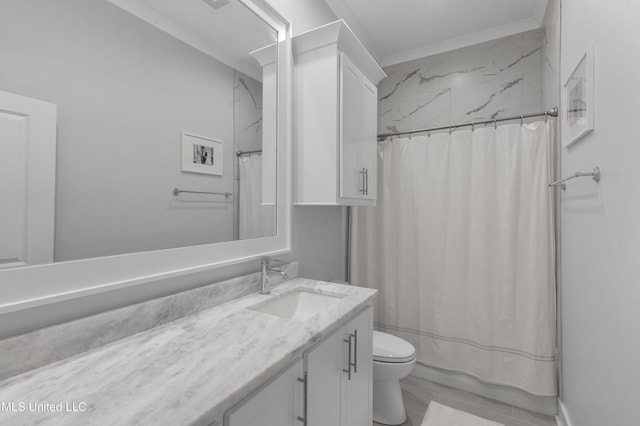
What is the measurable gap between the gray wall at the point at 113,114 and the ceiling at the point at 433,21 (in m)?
1.52

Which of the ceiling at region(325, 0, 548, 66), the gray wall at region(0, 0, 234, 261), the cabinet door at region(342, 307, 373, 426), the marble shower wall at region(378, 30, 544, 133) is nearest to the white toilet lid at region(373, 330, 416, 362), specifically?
the cabinet door at region(342, 307, 373, 426)

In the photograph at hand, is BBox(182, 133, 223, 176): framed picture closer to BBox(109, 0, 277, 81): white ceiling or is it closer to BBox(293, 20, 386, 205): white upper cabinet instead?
BBox(109, 0, 277, 81): white ceiling

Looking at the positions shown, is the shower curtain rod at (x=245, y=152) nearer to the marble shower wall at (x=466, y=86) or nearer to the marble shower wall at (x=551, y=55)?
the marble shower wall at (x=466, y=86)

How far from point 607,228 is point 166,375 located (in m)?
1.55

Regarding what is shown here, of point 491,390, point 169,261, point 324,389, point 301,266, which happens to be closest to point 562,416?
point 491,390

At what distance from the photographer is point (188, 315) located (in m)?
1.15

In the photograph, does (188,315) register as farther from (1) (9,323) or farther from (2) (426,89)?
(2) (426,89)

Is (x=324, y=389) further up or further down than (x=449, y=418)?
further up

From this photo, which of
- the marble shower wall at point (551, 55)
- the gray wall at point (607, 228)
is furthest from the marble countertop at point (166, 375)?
the marble shower wall at point (551, 55)

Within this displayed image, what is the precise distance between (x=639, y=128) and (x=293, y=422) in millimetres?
1359

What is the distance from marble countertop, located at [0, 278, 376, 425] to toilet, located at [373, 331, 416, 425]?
865mm

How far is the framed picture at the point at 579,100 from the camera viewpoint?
1.25m

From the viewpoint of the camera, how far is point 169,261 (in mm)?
1110

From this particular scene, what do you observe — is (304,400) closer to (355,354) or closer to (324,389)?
(324,389)
